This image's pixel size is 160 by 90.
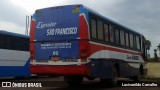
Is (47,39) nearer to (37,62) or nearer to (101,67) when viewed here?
(37,62)

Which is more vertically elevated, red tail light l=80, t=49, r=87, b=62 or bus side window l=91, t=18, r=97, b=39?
bus side window l=91, t=18, r=97, b=39

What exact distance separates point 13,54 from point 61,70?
997cm

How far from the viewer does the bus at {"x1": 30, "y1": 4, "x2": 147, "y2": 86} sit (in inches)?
562

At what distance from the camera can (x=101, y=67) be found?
15672 millimetres

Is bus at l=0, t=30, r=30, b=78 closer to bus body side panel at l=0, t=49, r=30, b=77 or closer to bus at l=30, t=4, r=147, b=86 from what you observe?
bus body side panel at l=0, t=49, r=30, b=77

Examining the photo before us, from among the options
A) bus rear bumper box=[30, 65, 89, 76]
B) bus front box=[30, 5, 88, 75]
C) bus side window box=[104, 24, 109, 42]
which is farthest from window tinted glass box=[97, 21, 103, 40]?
bus rear bumper box=[30, 65, 89, 76]

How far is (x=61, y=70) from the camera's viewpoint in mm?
14461

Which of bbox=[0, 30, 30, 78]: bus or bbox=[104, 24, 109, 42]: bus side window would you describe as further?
bbox=[0, 30, 30, 78]: bus

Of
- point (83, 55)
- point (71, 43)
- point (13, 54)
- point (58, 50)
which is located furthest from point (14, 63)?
point (83, 55)

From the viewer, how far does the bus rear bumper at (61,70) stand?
14.1 meters

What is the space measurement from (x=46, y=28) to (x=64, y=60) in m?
1.67

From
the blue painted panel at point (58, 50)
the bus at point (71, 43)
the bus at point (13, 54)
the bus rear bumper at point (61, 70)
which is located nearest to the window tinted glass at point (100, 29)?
the bus at point (71, 43)

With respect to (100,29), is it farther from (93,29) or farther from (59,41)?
(59,41)

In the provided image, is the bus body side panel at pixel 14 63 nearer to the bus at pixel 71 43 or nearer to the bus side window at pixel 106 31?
the bus at pixel 71 43
